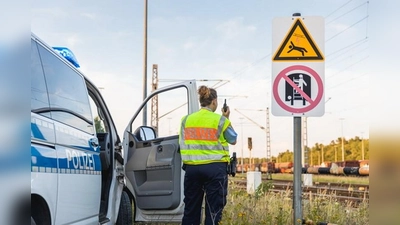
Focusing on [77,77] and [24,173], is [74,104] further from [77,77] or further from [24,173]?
[24,173]

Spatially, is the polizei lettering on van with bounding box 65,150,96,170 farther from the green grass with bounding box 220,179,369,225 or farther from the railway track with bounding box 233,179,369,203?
the railway track with bounding box 233,179,369,203

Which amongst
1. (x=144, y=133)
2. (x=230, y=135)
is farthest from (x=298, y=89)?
(x=144, y=133)

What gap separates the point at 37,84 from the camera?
3.63 m

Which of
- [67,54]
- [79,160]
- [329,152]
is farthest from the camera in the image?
[329,152]

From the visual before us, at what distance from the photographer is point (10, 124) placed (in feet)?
5.50

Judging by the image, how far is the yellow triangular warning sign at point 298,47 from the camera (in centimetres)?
514

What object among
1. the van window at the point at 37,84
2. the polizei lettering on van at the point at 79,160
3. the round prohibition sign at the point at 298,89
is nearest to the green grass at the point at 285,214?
the round prohibition sign at the point at 298,89

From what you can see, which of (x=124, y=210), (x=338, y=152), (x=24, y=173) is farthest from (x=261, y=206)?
(x=338, y=152)

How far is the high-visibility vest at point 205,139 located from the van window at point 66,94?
1.12 meters

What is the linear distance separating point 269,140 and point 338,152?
62.8ft

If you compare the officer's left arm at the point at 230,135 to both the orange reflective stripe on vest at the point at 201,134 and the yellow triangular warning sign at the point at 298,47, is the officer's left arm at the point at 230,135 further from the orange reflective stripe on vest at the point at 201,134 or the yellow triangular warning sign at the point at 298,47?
the yellow triangular warning sign at the point at 298,47

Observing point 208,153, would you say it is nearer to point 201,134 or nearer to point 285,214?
point 201,134

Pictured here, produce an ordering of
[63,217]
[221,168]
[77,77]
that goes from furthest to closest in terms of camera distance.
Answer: [221,168], [77,77], [63,217]

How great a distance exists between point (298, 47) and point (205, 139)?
1.43m
